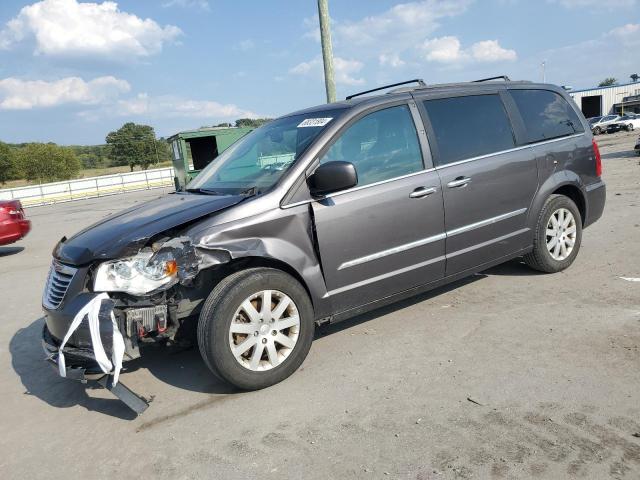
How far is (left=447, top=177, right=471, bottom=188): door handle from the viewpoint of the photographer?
14.1ft

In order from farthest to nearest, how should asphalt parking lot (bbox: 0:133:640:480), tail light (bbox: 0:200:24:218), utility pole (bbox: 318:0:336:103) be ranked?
1. tail light (bbox: 0:200:24:218)
2. utility pole (bbox: 318:0:336:103)
3. asphalt parking lot (bbox: 0:133:640:480)

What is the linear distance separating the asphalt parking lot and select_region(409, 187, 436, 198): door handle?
1.10 m

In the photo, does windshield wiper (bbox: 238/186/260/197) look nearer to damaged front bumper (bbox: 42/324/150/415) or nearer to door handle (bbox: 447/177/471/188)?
damaged front bumper (bbox: 42/324/150/415)

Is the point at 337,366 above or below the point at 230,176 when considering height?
below

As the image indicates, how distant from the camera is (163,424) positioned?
3242 mm

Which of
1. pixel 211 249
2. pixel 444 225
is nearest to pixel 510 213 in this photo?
pixel 444 225

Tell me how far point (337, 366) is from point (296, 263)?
2.69 ft

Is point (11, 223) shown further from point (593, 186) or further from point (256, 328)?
point (593, 186)

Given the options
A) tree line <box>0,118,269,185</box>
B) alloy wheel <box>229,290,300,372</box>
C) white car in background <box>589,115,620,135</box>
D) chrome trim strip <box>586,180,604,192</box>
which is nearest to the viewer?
alloy wheel <box>229,290,300,372</box>

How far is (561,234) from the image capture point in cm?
531

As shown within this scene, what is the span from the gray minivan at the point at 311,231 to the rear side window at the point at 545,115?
0.02 meters

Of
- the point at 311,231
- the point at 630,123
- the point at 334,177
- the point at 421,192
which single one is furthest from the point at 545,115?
the point at 630,123

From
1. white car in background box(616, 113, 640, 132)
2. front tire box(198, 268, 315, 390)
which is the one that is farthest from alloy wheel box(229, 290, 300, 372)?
white car in background box(616, 113, 640, 132)

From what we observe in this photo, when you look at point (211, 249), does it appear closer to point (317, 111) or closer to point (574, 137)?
point (317, 111)
